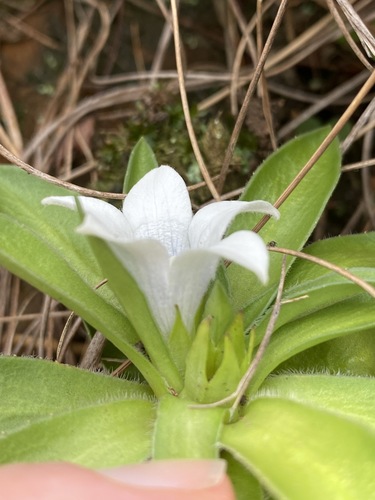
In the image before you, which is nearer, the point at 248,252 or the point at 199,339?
the point at 248,252

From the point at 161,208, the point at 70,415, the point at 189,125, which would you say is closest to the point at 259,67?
the point at 189,125

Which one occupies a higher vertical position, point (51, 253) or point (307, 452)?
point (51, 253)

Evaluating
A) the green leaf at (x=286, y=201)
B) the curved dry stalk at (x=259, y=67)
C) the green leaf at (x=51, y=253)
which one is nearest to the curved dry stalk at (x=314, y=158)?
the green leaf at (x=286, y=201)

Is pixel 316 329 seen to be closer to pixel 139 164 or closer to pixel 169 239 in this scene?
pixel 169 239

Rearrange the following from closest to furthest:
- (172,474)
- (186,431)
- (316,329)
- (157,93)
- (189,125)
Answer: (172,474) → (186,431) → (316,329) → (189,125) → (157,93)

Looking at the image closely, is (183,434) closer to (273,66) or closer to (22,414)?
(22,414)

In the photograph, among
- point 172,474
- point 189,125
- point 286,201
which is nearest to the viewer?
point 172,474

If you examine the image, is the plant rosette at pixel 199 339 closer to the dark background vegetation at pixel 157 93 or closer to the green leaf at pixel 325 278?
the green leaf at pixel 325 278

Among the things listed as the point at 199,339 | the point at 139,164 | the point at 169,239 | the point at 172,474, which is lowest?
the point at 172,474

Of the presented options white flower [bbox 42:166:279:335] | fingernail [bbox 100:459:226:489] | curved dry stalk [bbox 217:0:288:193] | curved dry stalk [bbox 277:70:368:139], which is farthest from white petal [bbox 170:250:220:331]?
curved dry stalk [bbox 277:70:368:139]
